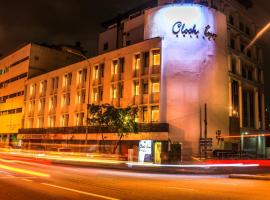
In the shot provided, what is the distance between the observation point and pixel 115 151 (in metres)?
47.1

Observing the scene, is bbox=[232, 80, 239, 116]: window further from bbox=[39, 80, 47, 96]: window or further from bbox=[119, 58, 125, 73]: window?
bbox=[39, 80, 47, 96]: window

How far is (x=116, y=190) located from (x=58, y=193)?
225 centimetres

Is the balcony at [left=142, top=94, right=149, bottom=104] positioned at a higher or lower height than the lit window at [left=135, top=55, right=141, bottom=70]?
lower

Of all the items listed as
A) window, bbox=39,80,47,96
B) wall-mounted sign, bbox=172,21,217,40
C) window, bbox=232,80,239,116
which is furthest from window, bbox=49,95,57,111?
window, bbox=232,80,239,116

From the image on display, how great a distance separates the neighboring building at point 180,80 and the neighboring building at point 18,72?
1628 centimetres

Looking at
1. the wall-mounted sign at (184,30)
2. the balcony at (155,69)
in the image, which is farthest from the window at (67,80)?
the wall-mounted sign at (184,30)

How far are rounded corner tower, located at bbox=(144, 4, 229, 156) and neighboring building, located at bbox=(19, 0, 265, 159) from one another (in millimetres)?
120

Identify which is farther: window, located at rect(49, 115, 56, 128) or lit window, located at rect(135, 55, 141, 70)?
window, located at rect(49, 115, 56, 128)

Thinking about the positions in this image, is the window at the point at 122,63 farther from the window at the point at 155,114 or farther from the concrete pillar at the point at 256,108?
the concrete pillar at the point at 256,108

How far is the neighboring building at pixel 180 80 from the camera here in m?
44.2

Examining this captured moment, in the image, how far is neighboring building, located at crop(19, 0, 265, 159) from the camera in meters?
44.2

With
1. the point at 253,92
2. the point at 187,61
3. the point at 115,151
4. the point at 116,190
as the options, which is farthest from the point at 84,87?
the point at 116,190

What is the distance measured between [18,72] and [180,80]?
44143 millimetres

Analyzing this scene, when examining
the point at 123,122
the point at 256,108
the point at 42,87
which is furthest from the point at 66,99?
the point at 256,108
